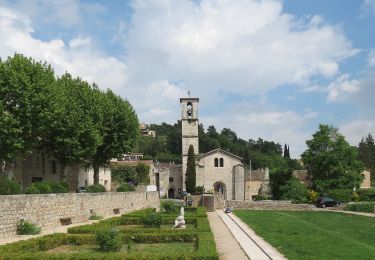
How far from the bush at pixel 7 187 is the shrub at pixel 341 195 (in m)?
41.6

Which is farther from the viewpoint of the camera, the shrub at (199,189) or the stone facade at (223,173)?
the stone facade at (223,173)

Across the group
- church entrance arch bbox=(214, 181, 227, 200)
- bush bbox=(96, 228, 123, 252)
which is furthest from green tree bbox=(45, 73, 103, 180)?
church entrance arch bbox=(214, 181, 227, 200)

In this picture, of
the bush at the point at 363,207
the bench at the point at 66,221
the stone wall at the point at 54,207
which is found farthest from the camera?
the bush at the point at 363,207

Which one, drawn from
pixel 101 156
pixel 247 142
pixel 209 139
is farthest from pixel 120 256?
pixel 247 142

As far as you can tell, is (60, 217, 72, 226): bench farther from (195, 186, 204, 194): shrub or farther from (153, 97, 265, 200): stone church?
(153, 97, 265, 200): stone church

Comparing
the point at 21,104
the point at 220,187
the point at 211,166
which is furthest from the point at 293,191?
the point at 21,104

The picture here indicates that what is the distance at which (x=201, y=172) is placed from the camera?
68.6 m

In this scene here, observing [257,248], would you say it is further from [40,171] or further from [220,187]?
[220,187]

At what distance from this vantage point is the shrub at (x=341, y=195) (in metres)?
53.7

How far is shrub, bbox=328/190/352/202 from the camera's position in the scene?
5372cm

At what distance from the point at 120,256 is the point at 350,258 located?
6415mm

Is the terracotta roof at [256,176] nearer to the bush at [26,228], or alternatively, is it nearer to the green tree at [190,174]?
the green tree at [190,174]

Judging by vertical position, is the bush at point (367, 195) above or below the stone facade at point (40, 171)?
below

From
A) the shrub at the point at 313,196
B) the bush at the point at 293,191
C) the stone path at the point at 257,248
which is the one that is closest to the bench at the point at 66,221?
the stone path at the point at 257,248
